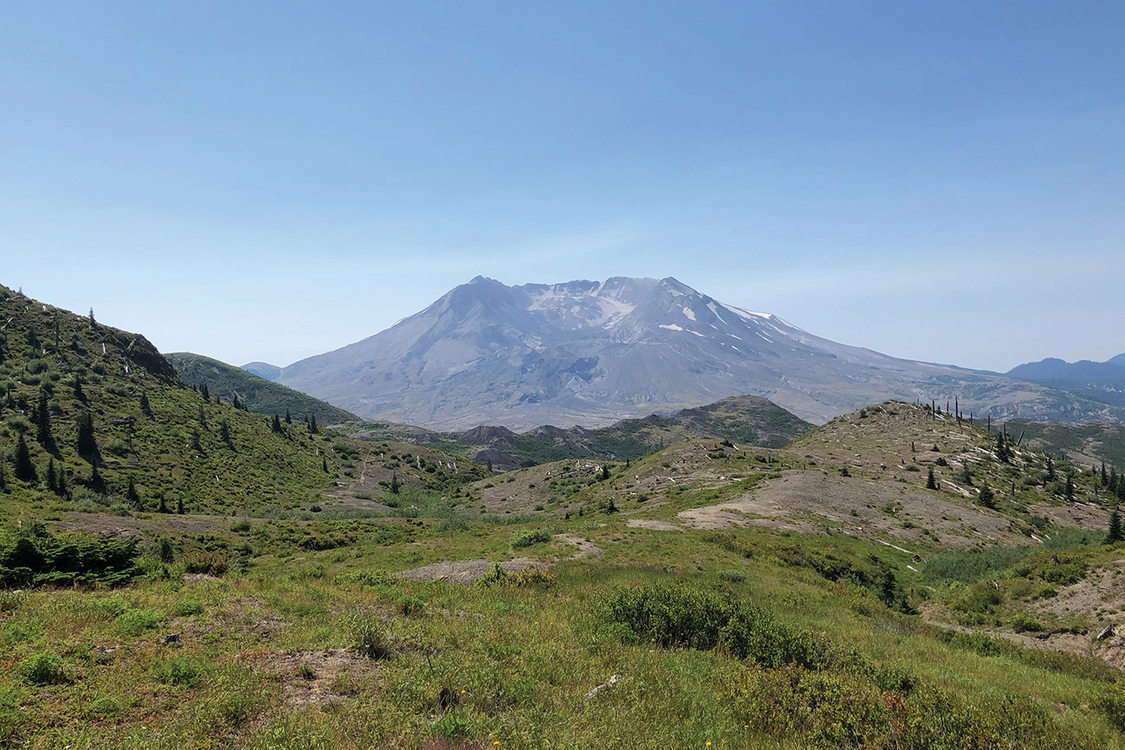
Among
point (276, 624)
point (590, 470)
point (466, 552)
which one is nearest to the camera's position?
point (276, 624)

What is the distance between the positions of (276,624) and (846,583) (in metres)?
25.9

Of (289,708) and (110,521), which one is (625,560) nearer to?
(289,708)

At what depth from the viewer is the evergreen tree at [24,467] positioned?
50.5m

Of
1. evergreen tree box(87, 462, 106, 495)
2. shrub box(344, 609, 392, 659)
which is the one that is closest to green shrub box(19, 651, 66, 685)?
shrub box(344, 609, 392, 659)

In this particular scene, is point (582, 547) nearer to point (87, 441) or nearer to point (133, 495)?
point (133, 495)

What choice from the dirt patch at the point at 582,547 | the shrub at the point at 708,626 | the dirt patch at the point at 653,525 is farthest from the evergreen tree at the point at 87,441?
the shrub at the point at 708,626

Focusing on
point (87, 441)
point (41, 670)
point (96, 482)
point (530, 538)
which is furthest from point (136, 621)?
point (87, 441)

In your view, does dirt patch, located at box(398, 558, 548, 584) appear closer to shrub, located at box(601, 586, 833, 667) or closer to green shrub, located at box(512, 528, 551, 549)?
green shrub, located at box(512, 528, 551, 549)

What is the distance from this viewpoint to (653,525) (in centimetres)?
3556

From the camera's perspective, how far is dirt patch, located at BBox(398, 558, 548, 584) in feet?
71.0

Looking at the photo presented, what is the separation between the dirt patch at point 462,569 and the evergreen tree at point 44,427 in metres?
66.0

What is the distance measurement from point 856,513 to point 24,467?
85.1 meters

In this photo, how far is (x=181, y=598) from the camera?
40.7 ft

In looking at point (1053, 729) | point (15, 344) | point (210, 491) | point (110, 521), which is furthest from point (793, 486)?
point (15, 344)
